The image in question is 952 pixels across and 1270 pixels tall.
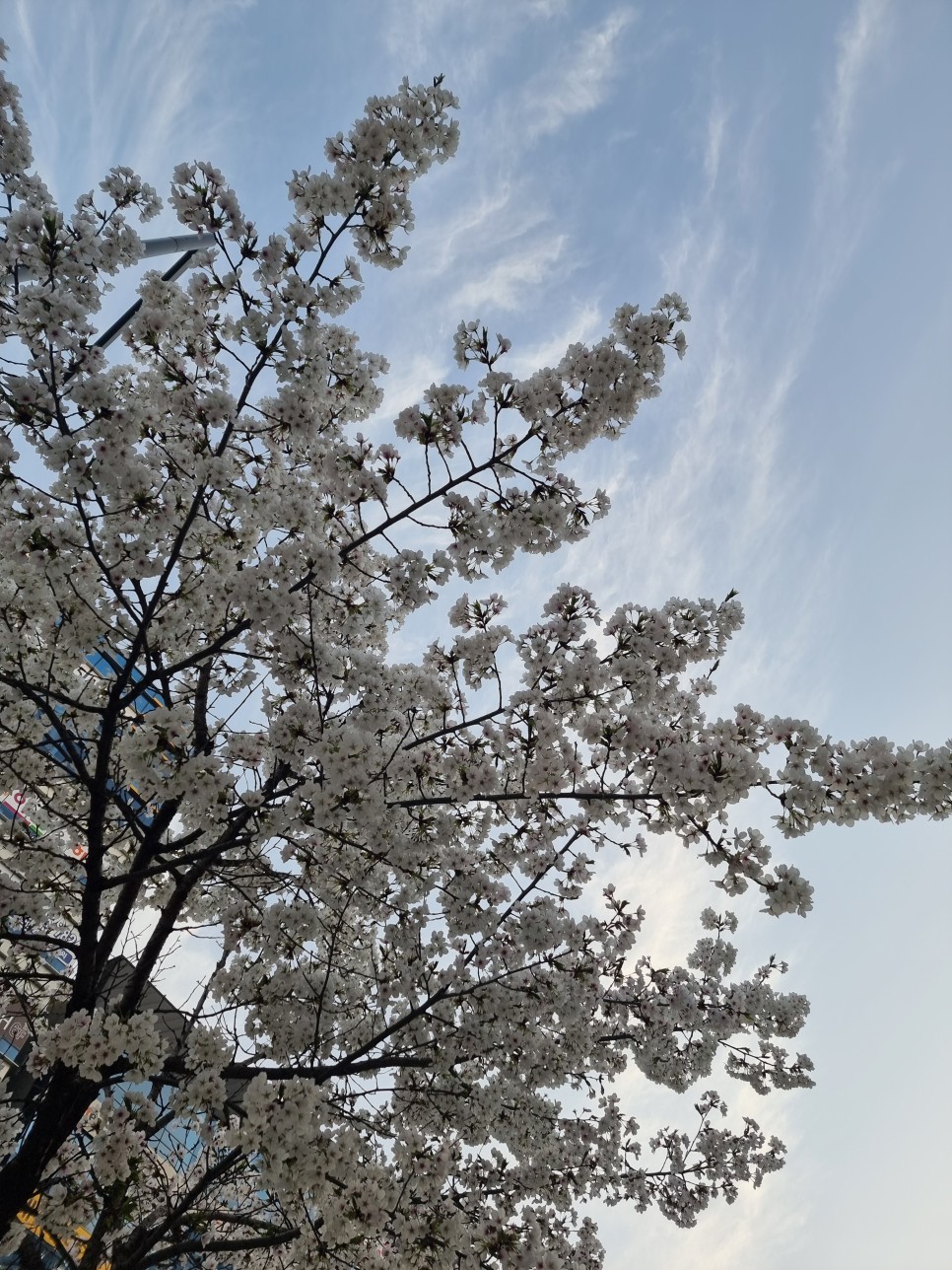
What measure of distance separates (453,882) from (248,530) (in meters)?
4.53

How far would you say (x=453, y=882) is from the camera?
7.39 metres

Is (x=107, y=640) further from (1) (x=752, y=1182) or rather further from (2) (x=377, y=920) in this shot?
(1) (x=752, y=1182)

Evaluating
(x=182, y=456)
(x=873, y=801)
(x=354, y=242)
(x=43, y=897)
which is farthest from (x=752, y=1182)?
(x=354, y=242)

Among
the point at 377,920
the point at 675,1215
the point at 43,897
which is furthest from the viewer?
the point at 675,1215

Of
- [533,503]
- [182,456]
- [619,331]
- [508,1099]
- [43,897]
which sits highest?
[619,331]

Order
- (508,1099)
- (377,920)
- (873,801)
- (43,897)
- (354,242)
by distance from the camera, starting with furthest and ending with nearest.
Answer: (377,920), (508,1099), (43,897), (354,242), (873,801)

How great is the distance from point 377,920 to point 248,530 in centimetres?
551

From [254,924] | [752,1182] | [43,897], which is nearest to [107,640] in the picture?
[43,897]

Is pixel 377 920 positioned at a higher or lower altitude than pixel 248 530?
lower

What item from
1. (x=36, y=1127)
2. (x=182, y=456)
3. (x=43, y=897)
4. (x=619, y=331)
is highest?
(x=619, y=331)

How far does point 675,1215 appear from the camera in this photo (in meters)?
10.4

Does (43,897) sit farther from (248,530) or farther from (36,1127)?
(248,530)

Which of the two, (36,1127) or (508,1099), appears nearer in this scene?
(36,1127)

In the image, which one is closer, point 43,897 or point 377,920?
point 43,897
